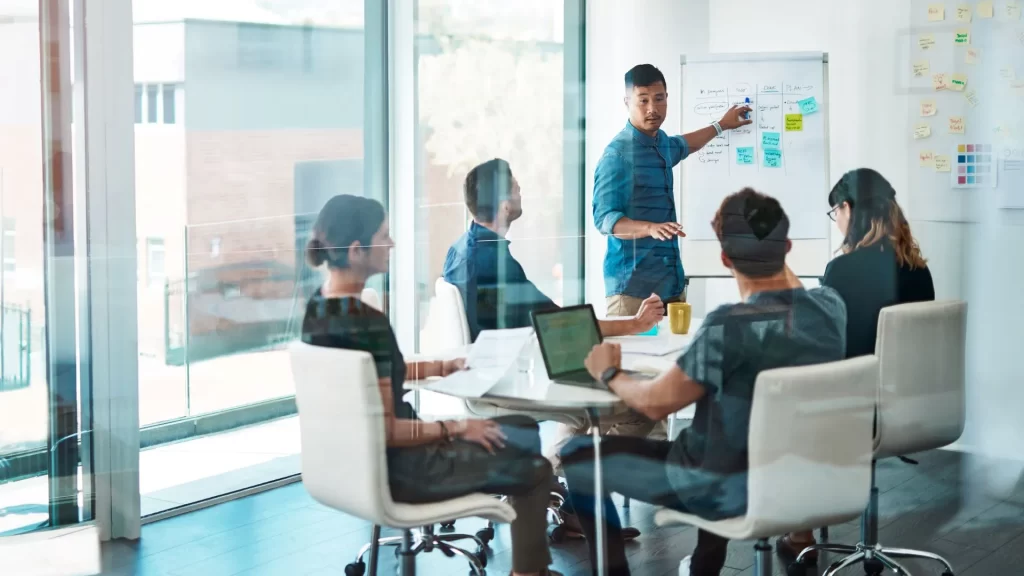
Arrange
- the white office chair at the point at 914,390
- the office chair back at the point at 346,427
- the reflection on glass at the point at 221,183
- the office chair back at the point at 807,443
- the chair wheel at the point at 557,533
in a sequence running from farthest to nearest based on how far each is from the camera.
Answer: the reflection on glass at the point at 221,183 → the white office chair at the point at 914,390 → the chair wheel at the point at 557,533 → the office chair back at the point at 346,427 → the office chair back at the point at 807,443

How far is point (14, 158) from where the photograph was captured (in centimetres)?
278

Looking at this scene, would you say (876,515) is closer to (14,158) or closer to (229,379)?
(229,379)

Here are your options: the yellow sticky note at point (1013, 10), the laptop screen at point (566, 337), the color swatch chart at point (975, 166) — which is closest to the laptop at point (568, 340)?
the laptop screen at point (566, 337)

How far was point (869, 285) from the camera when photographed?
113 inches

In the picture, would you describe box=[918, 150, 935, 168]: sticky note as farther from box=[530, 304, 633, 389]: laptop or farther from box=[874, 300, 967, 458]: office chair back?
box=[530, 304, 633, 389]: laptop

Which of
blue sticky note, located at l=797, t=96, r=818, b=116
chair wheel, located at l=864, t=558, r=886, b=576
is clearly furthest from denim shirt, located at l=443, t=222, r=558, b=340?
chair wheel, located at l=864, t=558, r=886, b=576

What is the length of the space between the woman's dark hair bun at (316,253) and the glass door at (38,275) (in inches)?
26.1

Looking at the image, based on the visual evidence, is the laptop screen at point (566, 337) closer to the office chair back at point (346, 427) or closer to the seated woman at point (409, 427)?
the seated woman at point (409, 427)

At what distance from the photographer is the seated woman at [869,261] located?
2781 mm

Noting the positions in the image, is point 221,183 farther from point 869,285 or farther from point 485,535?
point 869,285

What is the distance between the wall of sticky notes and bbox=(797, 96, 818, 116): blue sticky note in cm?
26

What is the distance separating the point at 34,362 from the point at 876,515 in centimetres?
248

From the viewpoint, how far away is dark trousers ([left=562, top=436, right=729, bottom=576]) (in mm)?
2592

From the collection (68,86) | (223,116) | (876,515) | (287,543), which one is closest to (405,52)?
(223,116)
